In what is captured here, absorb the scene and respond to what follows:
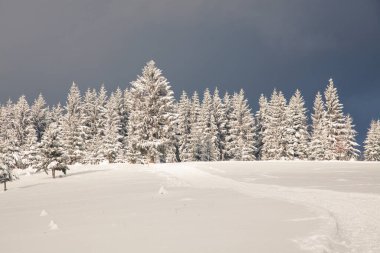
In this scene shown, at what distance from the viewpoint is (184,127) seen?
8106cm

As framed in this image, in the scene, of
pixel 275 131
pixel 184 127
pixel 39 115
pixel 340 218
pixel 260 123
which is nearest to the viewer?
pixel 340 218

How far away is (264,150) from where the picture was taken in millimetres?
77375

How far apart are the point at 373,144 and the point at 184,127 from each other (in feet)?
120

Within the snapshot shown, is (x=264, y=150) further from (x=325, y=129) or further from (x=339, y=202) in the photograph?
(x=339, y=202)

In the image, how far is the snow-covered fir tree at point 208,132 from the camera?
7681cm

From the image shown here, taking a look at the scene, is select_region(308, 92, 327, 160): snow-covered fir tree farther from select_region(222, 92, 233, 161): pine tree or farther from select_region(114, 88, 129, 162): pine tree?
select_region(114, 88, 129, 162): pine tree

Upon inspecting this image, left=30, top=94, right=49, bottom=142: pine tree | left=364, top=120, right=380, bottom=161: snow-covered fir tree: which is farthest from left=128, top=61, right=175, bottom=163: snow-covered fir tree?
left=30, top=94, right=49, bottom=142: pine tree

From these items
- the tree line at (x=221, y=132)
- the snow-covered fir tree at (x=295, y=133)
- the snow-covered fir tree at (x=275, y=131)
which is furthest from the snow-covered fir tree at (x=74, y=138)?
the snow-covered fir tree at (x=295, y=133)

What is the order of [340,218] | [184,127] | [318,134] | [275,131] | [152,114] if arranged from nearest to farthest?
[340,218] < [152,114] < [318,134] < [275,131] < [184,127]

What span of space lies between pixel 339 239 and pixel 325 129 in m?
65.1

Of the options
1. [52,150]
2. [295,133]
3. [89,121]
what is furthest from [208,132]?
[52,150]

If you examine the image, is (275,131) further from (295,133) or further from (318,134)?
(318,134)

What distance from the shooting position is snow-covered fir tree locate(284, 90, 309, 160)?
72.6 m

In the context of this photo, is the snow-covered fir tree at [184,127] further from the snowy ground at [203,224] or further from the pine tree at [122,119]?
the snowy ground at [203,224]
